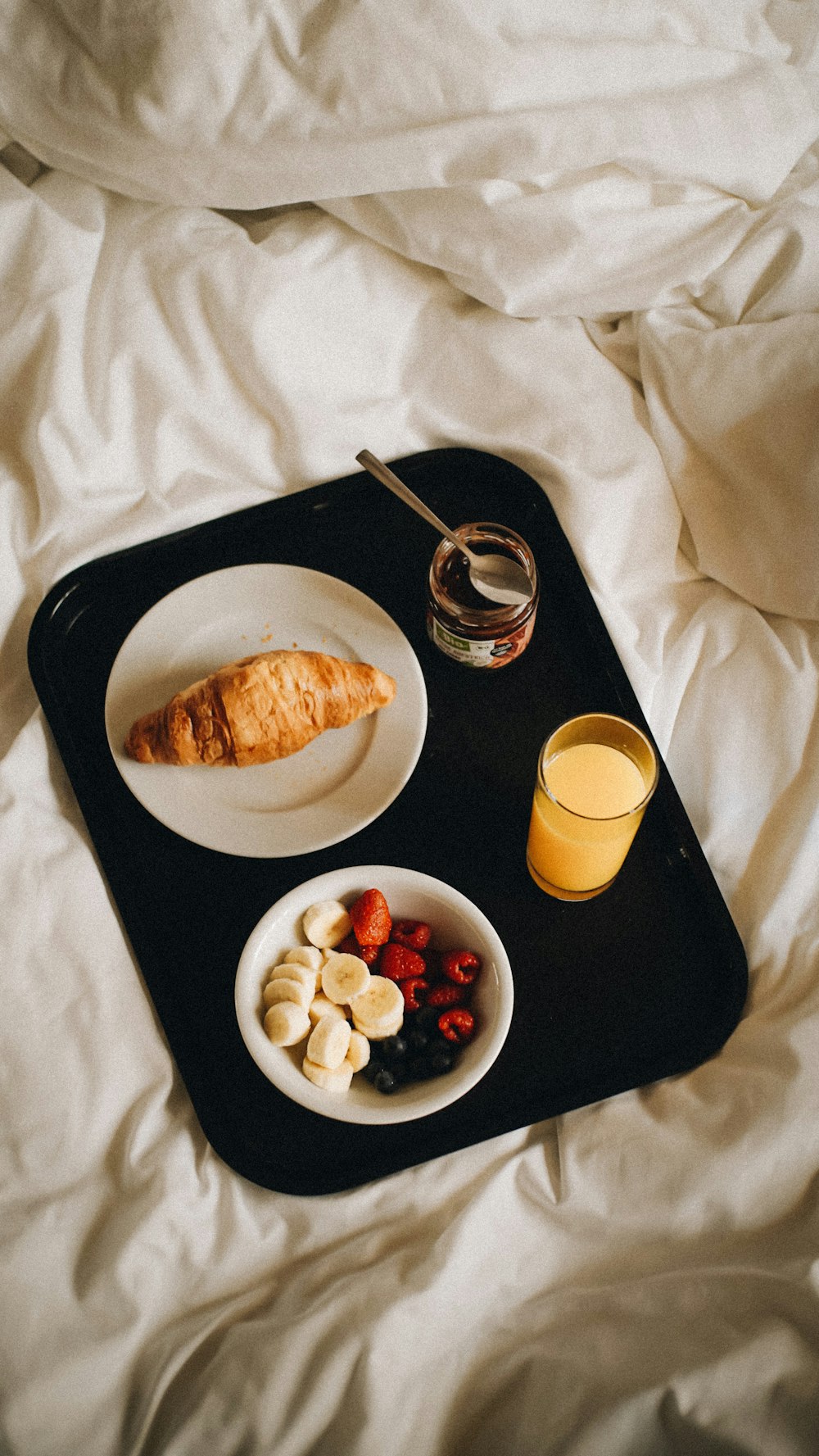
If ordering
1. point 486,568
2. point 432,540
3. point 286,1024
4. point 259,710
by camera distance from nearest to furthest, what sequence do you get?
point 286,1024, point 259,710, point 486,568, point 432,540

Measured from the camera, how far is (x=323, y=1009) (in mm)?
901

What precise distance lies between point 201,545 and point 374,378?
1.02 ft

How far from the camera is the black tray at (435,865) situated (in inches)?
36.6

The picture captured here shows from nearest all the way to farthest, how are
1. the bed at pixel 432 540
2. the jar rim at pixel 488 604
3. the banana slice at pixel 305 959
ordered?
the bed at pixel 432 540 < the banana slice at pixel 305 959 < the jar rim at pixel 488 604

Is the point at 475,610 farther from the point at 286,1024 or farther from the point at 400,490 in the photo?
the point at 286,1024

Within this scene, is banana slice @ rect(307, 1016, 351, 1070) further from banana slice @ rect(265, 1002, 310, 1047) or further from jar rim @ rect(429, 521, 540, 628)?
jar rim @ rect(429, 521, 540, 628)

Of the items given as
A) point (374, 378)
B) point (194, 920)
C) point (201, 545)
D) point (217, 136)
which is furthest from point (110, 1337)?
point (217, 136)

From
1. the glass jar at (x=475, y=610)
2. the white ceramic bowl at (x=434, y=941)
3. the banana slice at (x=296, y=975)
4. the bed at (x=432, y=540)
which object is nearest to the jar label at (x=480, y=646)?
the glass jar at (x=475, y=610)

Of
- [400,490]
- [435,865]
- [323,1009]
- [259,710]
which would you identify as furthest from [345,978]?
[400,490]

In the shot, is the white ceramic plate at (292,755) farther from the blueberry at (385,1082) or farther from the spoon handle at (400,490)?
the blueberry at (385,1082)

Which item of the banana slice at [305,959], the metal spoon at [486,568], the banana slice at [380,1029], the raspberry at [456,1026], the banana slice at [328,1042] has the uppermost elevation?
the metal spoon at [486,568]

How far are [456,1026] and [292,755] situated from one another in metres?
0.34

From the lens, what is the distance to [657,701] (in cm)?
111

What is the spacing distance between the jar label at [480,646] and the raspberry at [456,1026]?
39cm
